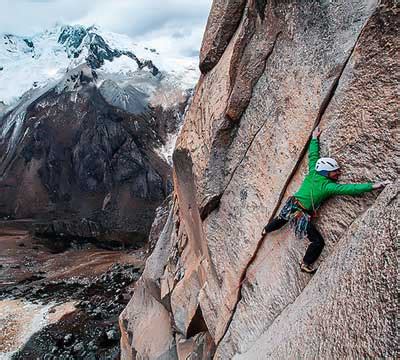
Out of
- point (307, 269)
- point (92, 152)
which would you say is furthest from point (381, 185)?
point (92, 152)

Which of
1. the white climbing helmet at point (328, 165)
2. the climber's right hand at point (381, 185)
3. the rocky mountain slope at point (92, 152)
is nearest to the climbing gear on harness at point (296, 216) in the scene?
the white climbing helmet at point (328, 165)

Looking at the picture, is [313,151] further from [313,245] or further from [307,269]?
[307,269]

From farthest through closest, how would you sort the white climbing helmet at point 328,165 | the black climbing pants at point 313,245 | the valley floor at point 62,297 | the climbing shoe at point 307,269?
the valley floor at point 62,297 → the climbing shoe at point 307,269 → the black climbing pants at point 313,245 → the white climbing helmet at point 328,165

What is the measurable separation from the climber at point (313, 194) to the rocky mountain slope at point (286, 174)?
237mm

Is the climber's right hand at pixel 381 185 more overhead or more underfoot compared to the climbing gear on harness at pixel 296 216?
more overhead

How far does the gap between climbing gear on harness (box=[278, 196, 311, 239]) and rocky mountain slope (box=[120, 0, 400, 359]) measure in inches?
13.8

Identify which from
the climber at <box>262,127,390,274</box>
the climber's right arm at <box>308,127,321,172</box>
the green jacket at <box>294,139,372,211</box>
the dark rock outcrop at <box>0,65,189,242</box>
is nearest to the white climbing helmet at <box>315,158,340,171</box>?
the climber at <box>262,127,390,274</box>

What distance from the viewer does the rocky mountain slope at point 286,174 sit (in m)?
6.59

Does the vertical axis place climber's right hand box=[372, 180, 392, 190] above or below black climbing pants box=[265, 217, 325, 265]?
above

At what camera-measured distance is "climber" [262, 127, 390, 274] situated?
8.21m

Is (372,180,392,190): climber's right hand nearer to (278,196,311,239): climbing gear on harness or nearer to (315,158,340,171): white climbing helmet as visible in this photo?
(315,158,340,171): white climbing helmet

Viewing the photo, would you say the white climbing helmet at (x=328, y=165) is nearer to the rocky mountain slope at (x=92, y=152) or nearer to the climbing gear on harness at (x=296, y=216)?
the climbing gear on harness at (x=296, y=216)

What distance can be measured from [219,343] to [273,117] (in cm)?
677

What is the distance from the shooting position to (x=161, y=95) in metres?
155
